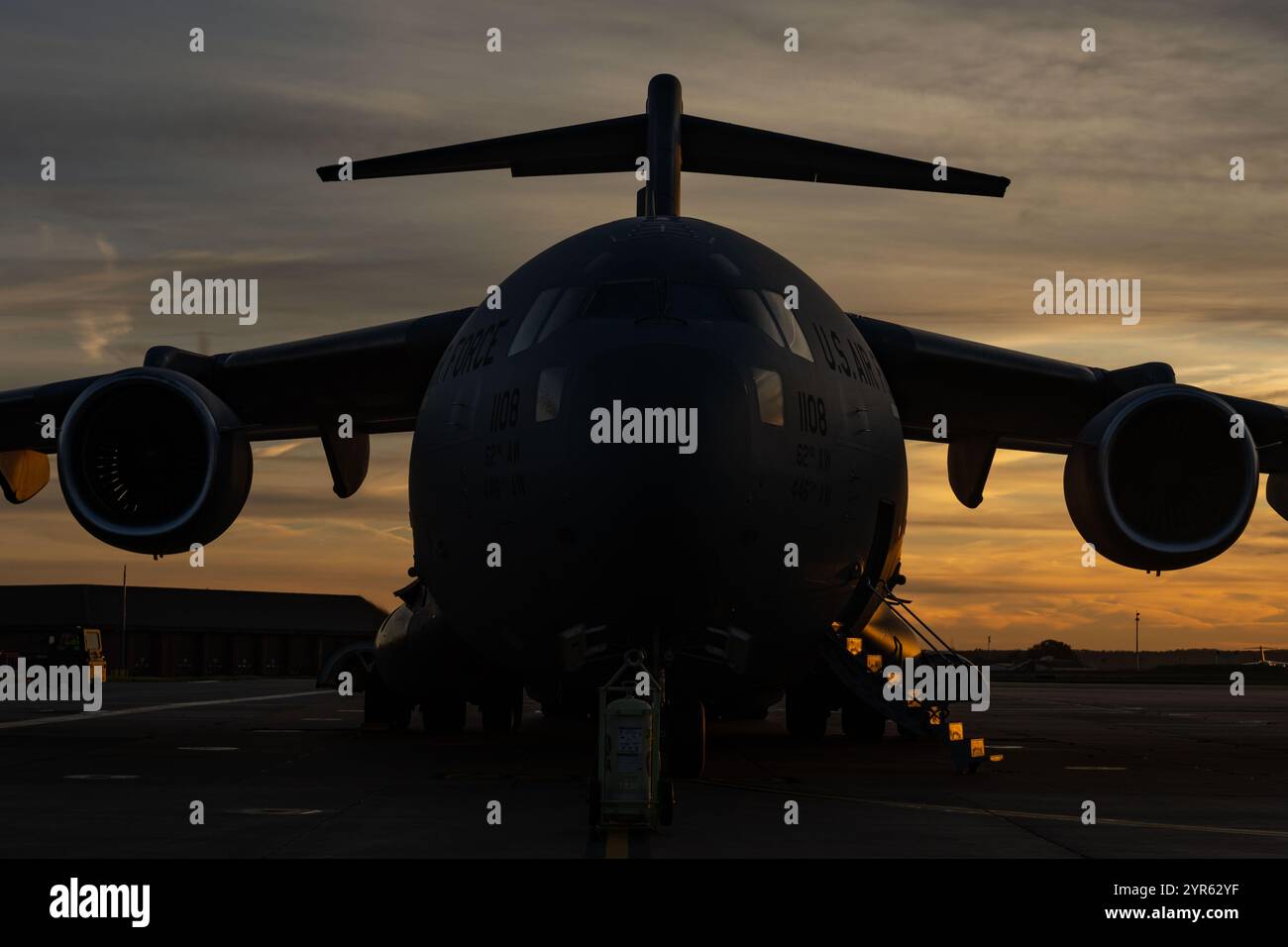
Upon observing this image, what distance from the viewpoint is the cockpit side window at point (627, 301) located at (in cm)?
1245

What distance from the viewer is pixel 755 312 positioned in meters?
12.9

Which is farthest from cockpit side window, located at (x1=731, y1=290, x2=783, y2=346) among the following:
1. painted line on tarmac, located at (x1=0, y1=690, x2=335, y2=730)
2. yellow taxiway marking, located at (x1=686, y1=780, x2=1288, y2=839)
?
painted line on tarmac, located at (x1=0, y1=690, x2=335, y2=730)

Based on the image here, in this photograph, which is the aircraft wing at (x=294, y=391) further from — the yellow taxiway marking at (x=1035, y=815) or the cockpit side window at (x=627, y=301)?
the yellow taxiway marking at (x=1035, y=815)

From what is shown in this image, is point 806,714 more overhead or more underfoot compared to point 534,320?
more underfoot

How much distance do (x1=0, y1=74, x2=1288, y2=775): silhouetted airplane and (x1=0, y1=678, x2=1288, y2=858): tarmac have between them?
99 centimetres

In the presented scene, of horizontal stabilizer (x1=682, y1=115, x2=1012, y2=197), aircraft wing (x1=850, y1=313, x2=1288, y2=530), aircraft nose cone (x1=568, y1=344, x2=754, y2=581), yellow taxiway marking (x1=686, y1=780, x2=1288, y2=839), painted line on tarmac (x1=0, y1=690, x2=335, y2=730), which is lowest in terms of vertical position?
painted line on tarmac (x1=0, y1=690, x2=335, y2=730)

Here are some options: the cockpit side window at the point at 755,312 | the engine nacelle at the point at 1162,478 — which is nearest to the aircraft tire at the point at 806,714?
the engine nacelle at the point at 1162,478

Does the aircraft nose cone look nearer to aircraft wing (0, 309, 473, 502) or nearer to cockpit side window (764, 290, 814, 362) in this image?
cockpit side window (764, 290, 814, 362)

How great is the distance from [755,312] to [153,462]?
25.1 feet

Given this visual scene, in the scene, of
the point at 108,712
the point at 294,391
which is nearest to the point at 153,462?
the point at 294,391

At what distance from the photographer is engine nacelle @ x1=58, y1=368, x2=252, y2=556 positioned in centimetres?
1692

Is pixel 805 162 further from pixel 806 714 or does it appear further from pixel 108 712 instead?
pixel 108 712

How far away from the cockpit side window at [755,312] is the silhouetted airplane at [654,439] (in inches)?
1.5
